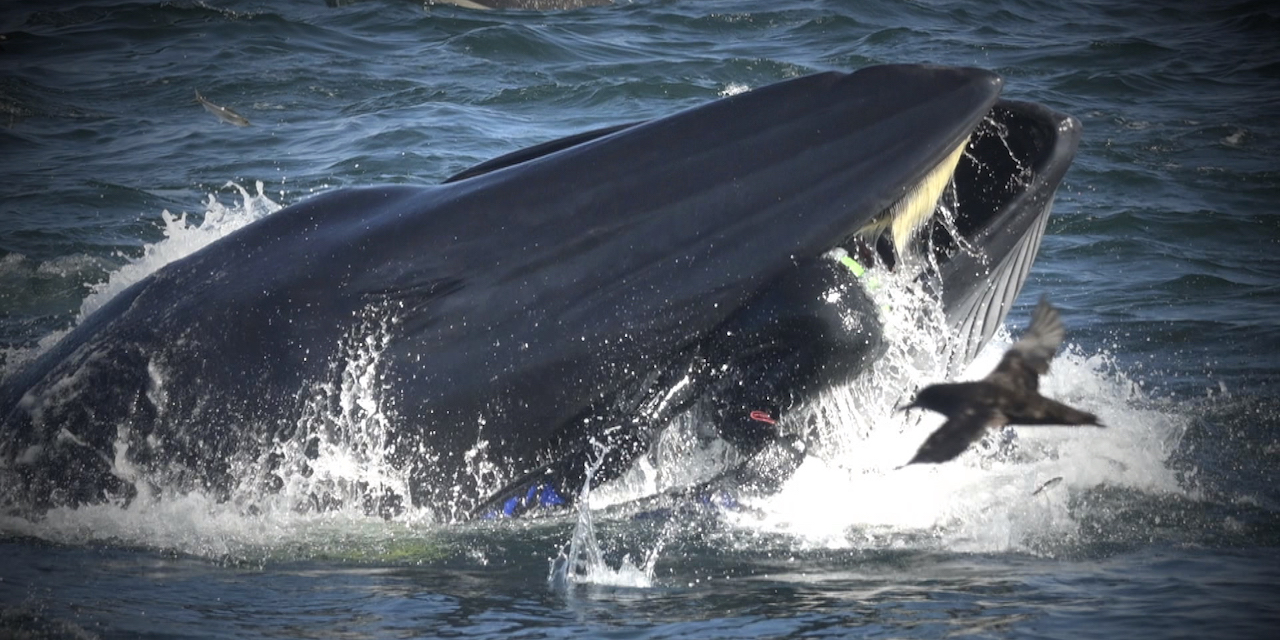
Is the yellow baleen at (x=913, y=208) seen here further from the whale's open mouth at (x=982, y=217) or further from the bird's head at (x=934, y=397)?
the bird's head at (x=934, y=397)

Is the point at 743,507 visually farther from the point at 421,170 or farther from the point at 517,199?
the point at 421,170

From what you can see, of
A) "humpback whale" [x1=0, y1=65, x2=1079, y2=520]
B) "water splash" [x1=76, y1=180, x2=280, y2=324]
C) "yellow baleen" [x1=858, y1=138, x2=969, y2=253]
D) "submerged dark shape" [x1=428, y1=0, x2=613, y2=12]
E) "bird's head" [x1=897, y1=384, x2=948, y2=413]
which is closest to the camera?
"bird's head" [x1=897, y1=384, x2=948, y2=413]

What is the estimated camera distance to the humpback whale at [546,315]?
16.1ft

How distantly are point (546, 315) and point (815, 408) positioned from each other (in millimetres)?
1116

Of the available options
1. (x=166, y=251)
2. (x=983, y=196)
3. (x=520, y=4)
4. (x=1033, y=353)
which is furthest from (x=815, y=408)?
(x=520, y=4)

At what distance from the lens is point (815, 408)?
17.0 feet

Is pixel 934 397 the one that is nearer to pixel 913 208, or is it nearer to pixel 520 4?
pixel 913 208

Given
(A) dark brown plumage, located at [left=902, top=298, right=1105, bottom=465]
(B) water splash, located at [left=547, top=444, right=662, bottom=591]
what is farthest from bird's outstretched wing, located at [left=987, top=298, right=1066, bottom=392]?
(B) water splash, located at [left=547, top=444, right=662, bottom=591]

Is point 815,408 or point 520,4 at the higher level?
point 520,4

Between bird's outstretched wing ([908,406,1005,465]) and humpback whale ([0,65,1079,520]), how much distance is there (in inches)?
21.0

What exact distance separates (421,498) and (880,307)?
1.88 meters

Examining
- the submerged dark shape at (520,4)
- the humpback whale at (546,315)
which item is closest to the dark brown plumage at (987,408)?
the humpback whale at (546,315)

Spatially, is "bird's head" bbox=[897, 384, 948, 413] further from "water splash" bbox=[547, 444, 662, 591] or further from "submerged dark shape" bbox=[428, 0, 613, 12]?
"submerged dark shape" bbox=[428, 0, 613, 12]

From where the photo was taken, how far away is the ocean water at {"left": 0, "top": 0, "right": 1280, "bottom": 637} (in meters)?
4.93
